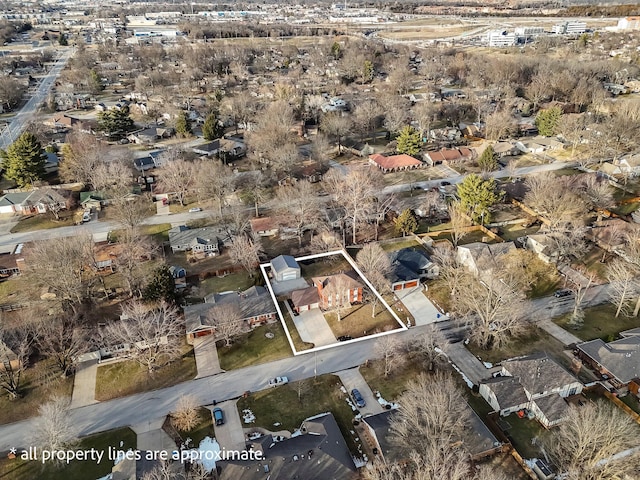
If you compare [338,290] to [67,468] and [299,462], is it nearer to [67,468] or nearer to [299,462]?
[299,462]

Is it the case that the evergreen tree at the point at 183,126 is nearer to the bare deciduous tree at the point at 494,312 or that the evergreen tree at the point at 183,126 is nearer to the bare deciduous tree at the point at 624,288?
the bare deciduous tree at the point at 494,312

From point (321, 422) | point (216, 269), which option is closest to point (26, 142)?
point (216, 269)

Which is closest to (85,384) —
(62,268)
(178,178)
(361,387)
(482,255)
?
(62,268)

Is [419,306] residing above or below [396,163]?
below

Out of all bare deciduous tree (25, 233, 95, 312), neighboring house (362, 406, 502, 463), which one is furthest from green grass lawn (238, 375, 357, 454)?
bare deciduous tree (25, 233, 95, 312)

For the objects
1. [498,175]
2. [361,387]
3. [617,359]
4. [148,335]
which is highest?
[148,335]
